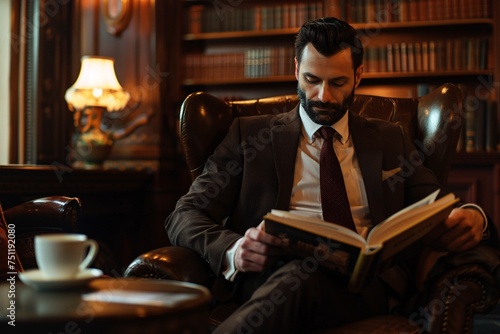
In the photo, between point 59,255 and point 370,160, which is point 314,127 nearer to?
point 370,160

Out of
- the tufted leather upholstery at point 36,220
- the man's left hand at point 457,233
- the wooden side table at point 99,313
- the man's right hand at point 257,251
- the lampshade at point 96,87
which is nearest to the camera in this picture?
the wooden side table at point 99,313

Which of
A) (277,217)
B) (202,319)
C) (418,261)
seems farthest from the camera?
(418,261)

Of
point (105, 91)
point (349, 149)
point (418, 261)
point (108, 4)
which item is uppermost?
point (108, 4)

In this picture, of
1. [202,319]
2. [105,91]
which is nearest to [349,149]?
[202,319]

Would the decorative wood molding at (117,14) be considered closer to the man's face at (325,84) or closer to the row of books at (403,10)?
the row of books at (403,10)

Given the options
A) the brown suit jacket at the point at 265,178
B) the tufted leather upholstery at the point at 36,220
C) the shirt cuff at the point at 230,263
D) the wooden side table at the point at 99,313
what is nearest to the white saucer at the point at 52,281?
the wooden side table at the point at 99,313

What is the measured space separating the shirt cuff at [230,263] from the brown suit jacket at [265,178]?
17 centimetres

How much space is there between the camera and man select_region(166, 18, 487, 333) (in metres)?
1.55

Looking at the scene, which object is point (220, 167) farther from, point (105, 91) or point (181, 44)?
point (181, 44)

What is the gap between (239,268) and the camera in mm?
1443

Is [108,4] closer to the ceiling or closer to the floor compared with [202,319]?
closer to the ceiling

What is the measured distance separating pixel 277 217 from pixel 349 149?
2.04 ft

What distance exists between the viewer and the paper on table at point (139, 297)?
3.20 feet

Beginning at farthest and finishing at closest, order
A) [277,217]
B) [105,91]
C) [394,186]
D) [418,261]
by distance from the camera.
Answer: [105,91] < [394,186] < [418,261] < [277,217]
